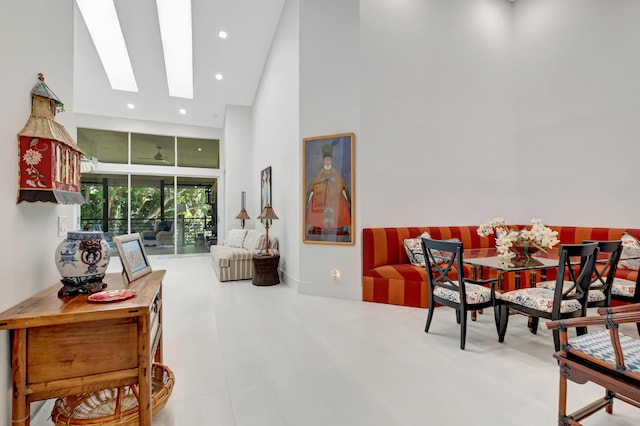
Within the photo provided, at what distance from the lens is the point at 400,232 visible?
14.3 feet

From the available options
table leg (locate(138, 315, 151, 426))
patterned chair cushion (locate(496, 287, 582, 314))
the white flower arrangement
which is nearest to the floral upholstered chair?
the white flower arrangement

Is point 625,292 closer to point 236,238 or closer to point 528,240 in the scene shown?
point 528,240

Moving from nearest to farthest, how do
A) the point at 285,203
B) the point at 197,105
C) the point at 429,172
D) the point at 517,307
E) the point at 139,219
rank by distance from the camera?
the point at 517,307, the point at 429,172, the point at 285,203, the point at 197,105, the point at 139,219

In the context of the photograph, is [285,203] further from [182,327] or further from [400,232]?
[182,327]

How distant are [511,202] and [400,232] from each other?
2503 millimetres

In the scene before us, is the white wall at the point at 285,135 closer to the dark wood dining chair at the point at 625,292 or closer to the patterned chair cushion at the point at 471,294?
the patterned chair cushion at the point at 471,294

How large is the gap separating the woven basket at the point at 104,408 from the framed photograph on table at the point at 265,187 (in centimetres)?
476

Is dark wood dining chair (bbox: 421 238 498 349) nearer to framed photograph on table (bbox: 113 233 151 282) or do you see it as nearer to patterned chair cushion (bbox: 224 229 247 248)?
framed photograph on table (bbox: 113 233 151 282)

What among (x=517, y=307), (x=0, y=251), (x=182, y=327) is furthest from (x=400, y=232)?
(x=0, y=251)

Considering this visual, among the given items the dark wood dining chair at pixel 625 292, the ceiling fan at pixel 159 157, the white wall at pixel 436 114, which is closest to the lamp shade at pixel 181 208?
the ceiling fan at pixel 159 157

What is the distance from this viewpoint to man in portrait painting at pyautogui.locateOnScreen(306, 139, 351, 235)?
429 centimetres

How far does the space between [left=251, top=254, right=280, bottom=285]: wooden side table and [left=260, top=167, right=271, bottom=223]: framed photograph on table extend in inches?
63.8

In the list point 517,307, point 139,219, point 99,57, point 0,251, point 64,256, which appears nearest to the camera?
point 0,251

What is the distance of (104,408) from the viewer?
163 cm
